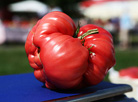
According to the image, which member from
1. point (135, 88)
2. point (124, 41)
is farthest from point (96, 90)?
point (124, 41)

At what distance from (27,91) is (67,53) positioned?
0.34 metres

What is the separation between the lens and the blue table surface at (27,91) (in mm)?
1272

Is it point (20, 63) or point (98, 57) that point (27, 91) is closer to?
point (98, 57)

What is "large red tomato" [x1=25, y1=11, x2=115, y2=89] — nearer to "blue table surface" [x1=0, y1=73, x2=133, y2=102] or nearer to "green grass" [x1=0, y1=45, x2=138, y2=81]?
"blue table surface" [x1=0, y1=73, x2=133, y2=102]

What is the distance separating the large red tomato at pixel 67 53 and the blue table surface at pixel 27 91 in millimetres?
49

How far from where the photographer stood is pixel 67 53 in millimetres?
1322

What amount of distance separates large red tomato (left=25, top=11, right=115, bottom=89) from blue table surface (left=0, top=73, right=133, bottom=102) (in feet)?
0.16

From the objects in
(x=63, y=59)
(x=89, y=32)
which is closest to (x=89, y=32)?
(x=89, y=32)

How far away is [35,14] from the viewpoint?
23.3 m

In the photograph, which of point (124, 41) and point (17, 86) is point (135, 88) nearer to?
point (17, 86)

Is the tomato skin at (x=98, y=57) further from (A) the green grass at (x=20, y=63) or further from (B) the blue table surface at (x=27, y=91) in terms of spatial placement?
(A) the green grass at (x=20, y=63)

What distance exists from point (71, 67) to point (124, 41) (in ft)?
40.0

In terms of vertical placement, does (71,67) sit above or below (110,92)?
above

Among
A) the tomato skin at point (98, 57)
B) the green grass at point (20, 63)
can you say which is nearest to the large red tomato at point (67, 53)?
the tomato skin at point (98, 57)
